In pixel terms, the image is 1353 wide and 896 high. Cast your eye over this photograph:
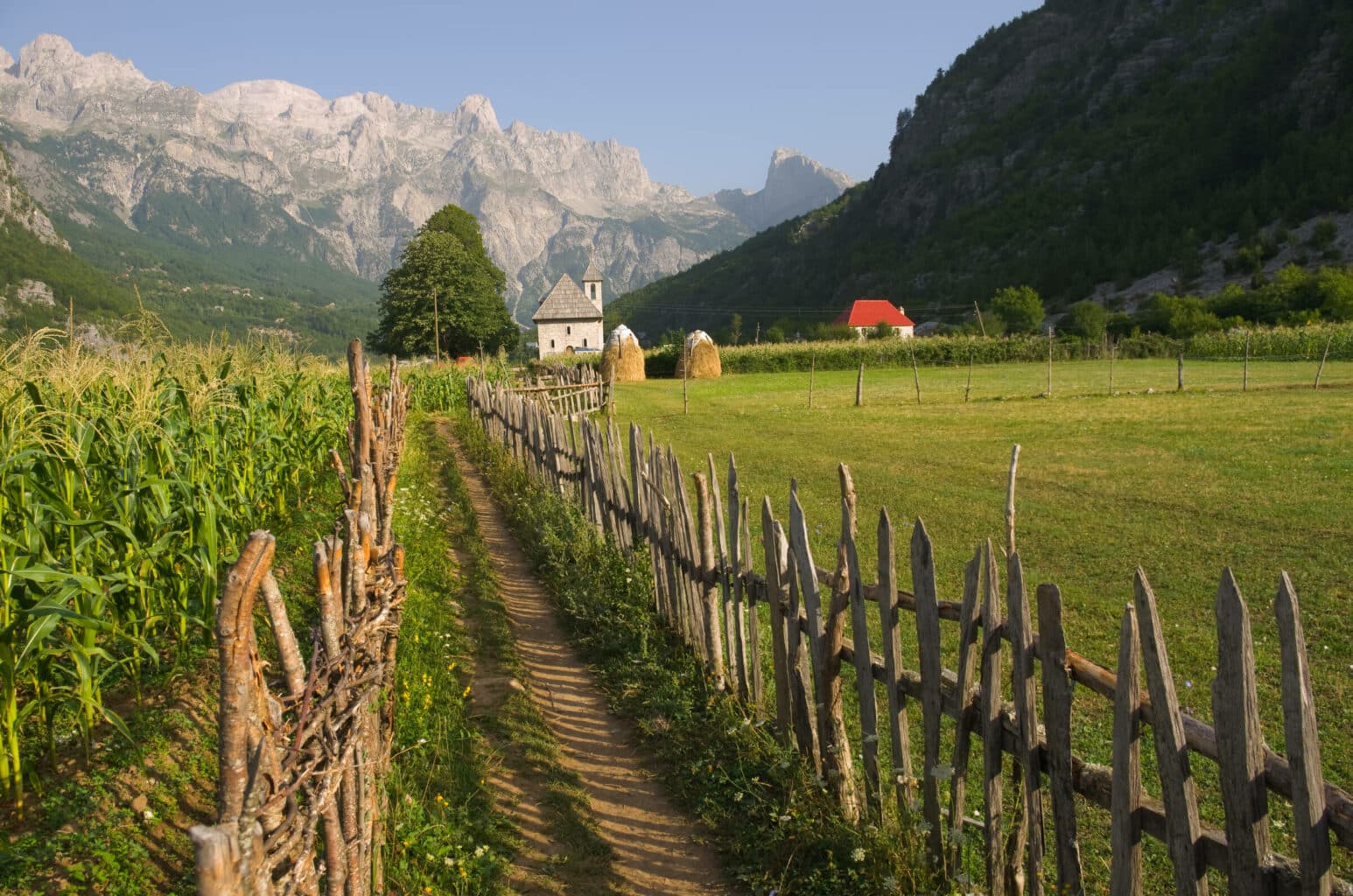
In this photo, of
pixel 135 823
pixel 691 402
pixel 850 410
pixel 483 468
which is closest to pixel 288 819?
pixel 135 823

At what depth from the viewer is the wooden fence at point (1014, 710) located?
2.11 metres

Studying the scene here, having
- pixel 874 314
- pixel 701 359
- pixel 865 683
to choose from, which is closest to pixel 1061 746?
pixel 865 683

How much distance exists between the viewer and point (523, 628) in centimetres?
699

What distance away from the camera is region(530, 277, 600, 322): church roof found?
7256 cm

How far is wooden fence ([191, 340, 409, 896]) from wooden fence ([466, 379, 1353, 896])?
204 centimetres

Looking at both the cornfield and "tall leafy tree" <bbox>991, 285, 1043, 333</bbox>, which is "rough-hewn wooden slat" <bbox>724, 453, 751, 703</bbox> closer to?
the cornfield

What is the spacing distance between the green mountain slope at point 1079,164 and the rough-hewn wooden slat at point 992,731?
83.9m

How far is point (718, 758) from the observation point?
4.64m

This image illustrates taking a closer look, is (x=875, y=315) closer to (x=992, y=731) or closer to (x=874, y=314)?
(x=874, y=314)

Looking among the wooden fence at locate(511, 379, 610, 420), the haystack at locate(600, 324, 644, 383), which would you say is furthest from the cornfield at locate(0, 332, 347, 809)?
the haystack at locate(600, 324, 644, 383)

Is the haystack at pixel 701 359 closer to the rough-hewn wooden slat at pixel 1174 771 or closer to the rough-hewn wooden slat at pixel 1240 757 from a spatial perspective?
the rough-hewn wooden slat at pixel 1174 771

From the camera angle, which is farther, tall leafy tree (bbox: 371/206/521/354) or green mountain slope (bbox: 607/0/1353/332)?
green mountain slope (bbox: 607/0/1353/332)

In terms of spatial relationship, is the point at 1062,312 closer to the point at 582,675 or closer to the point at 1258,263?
the point at 1258,263

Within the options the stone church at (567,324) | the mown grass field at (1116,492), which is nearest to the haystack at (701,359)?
the mown grass field at (1116,492)
